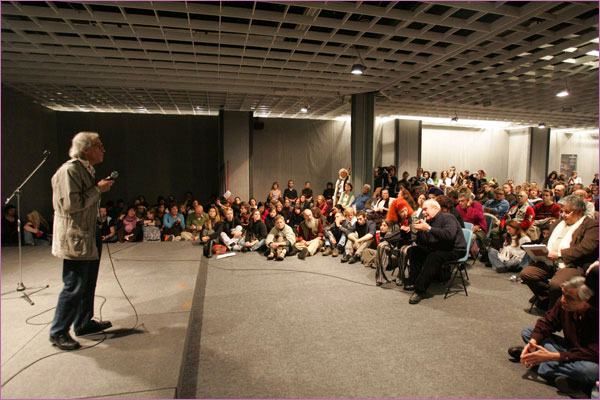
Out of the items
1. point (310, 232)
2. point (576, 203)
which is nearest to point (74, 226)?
point (576, 203)

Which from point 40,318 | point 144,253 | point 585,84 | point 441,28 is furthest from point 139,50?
point 585,84

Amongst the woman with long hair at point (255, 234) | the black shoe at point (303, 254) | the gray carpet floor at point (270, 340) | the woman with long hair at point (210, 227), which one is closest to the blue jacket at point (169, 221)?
the woman with long hair at point (210, 227)

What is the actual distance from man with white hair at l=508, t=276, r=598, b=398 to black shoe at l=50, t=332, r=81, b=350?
121 inches

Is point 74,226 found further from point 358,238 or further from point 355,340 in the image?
point 358,238

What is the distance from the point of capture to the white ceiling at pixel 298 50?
4.05 metres

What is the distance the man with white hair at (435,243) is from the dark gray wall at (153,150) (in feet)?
28.3

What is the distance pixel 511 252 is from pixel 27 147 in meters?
10.1

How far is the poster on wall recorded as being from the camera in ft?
52.6

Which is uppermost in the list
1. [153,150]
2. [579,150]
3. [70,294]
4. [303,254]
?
[579,150]

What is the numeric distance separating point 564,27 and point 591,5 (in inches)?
29.6

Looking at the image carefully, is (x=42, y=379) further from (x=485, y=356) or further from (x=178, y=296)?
(x=485, y=356)

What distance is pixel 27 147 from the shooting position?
8.05 meters

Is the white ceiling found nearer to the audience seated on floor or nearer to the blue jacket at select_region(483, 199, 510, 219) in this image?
the blue jacket at select_region(483, 199, 510, 219)

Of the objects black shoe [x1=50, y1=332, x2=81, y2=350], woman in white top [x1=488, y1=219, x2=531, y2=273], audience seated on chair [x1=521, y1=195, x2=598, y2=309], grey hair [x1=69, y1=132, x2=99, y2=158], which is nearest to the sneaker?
woman in white top [x1=488, y1=219, x2=531, y2=273]
